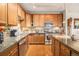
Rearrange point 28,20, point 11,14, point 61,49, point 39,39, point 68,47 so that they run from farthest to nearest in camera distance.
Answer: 1. point 28,20
2. point 39,39
3. point 11,14
4. point 61,49
5. point 68,47

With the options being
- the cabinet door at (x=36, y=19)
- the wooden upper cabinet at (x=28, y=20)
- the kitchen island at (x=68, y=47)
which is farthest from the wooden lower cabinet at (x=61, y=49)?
the cabinet door at (x=36, y=19)

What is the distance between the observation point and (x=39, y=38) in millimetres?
8562

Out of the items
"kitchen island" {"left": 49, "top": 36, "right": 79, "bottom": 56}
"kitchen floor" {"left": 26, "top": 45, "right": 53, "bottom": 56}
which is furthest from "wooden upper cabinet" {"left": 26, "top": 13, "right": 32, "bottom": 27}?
"kitchen island" {"left": 49, "top": 36, "right": 79, "bottom": 56}

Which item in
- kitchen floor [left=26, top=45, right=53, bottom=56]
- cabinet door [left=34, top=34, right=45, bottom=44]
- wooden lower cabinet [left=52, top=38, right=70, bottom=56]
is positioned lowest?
kitchen floor [left=26, top=45, right=53, bottom=56]

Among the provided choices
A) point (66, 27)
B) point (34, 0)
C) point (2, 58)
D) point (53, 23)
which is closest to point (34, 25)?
point (53, 23)

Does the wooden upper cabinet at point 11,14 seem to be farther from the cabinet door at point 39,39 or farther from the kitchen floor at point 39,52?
the cabinet door at point 39,39

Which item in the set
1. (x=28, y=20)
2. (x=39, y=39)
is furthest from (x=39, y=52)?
(x=28, y=20)

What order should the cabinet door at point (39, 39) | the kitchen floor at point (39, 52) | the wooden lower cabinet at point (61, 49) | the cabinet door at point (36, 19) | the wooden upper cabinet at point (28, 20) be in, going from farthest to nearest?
the cabinet door at point (36, 19)
the wooden upper cabinet at point (28, 20)
the cabinet door at point (39, 39)
the kitchen floor at point (39, 52)
the wooden lower cabinet at point (61, 49)

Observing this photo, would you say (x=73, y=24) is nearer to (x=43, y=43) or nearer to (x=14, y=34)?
(x=43, y=43)

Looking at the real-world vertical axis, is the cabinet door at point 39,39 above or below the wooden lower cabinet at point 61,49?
below

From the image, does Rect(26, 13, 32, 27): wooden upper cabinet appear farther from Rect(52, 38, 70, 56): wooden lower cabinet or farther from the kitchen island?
the kitchen island

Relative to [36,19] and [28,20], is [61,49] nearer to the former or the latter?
[28,20]

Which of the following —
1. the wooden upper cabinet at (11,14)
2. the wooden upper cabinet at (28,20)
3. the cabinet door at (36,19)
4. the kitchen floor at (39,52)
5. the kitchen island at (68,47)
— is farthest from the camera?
the cabinet door at (36,19)

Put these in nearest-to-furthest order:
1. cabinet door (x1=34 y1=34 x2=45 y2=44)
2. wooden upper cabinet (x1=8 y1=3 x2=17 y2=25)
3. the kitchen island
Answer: the kitchen island → wooden upper cabinet (x1=8 y1=3 x2=17 y2=25) → cabinet door (x1=34 y1=34 x2=45 y2=44)
